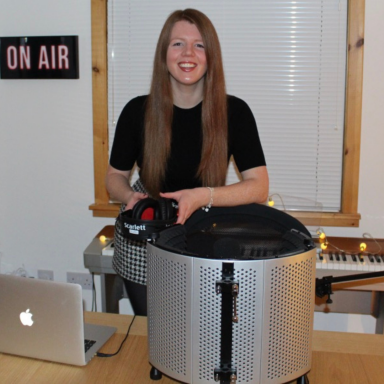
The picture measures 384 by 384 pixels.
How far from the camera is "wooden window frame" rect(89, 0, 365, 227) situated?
2.82 m

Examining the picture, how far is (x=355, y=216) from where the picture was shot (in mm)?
2928

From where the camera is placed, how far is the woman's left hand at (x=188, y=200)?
4.52 ft

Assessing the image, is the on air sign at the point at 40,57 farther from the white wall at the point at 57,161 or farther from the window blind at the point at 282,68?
the window blind at the point at 282,68

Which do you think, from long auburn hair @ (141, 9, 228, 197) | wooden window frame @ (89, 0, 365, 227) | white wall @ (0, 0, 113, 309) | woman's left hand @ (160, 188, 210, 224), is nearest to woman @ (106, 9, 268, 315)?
long auburn hair @ (141, 9, 228, 197)

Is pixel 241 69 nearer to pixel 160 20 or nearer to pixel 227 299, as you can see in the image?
pixel 160 20

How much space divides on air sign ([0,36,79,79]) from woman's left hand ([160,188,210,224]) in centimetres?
181

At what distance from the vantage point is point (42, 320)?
130 centimetres

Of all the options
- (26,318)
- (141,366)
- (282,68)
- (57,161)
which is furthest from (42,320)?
(282,68)

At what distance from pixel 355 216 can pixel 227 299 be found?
202 cm

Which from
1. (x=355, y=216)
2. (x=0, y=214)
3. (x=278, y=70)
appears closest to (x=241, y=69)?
(x=278, y=70)

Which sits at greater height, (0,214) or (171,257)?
(171,257)

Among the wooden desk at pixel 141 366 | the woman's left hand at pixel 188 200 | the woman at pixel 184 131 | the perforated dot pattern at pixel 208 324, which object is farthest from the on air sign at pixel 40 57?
the perforated dot pattern at pixel 208 324

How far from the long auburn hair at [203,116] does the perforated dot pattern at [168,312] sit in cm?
66

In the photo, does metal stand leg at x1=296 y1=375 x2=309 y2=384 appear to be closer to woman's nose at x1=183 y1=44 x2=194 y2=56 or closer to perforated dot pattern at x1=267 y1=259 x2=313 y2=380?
perforated dot pattern at x1=267 y1=259 x2=313 y2=380
